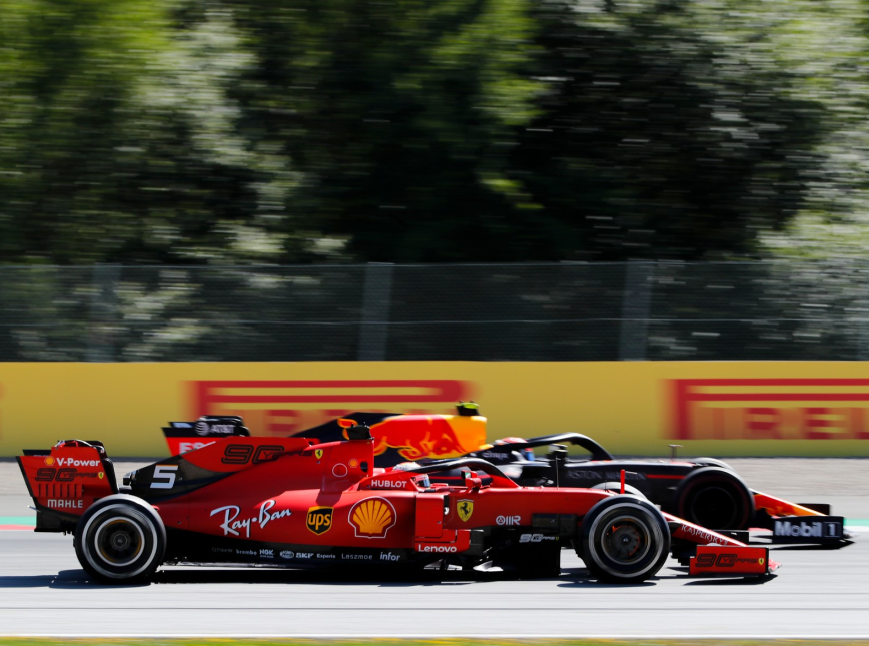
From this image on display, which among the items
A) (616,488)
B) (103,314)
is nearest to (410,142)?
(103,314)

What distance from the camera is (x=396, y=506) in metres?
6.45

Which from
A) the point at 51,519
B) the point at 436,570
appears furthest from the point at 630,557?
the point at 51,519

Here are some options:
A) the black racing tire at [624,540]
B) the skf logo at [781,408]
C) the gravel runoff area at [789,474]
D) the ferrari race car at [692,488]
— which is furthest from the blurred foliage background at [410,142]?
the black racing tire at [624,540]

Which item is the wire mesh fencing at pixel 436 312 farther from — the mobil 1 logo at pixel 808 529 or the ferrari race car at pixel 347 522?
the ferrari race car at pixel 347 522

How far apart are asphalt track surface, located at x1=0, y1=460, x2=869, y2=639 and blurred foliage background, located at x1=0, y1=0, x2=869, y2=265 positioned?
29.5ft

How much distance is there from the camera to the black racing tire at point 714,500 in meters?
7.30

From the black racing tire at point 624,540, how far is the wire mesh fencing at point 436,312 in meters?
5.61

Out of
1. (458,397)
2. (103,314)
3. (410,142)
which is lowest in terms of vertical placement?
(458,397)

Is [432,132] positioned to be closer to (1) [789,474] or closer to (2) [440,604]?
(1) [789,474]

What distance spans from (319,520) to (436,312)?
5.83m

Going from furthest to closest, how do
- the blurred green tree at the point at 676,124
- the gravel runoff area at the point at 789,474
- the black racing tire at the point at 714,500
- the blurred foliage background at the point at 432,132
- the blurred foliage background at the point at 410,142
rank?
the blurred green tree at the point at 676,124, the blurred foliage background at the point at 410,142, the blurred foliage background at the point at 432,132, the gravel runoff area at the point at 789,474, the black racing tire at the point at 714,500

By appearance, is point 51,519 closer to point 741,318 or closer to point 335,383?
point 335,383

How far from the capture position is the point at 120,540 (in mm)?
6488

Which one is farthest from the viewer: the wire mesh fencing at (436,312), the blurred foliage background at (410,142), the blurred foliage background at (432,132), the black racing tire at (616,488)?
the blurred foliage background at (410,142)
